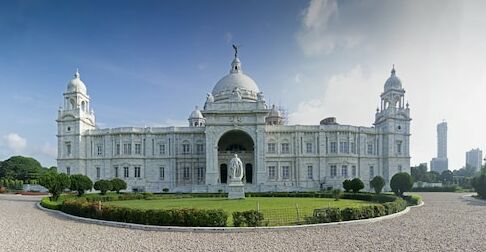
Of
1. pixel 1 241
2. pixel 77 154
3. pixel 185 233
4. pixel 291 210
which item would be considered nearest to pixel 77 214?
pixel 1 241

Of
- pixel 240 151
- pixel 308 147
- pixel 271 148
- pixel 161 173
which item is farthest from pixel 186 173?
pixel 308 147

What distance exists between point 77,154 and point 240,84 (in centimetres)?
2935

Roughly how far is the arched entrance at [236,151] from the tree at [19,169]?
48.6 metres

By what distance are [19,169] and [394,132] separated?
80007mm

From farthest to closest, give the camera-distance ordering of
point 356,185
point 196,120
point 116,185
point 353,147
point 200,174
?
point 196,120
point 200,174
point 353,147
point 116,185
point 356,185

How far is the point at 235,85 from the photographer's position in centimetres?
6191

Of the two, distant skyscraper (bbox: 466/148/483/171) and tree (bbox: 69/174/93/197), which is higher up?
tree (bbox: 69/174/93/197)

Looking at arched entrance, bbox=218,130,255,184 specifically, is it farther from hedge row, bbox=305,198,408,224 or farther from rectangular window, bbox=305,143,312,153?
hedge row, bbox=305,198,408,224

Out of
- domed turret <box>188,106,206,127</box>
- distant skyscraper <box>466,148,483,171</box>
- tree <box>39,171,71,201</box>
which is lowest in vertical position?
distant skyscraper <box>466,148,483,171</box>

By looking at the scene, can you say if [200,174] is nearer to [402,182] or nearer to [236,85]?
[236,85]

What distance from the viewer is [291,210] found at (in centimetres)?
2220

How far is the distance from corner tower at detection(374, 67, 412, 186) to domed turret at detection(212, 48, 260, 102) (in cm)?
2190

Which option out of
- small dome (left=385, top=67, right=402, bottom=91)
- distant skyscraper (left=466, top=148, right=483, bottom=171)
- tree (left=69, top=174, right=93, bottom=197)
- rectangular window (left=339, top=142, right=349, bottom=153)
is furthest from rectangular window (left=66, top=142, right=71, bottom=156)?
distant skyscraper (left=466, top=148, right=483, bottom=171)

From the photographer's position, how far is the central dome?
61.1 meters
